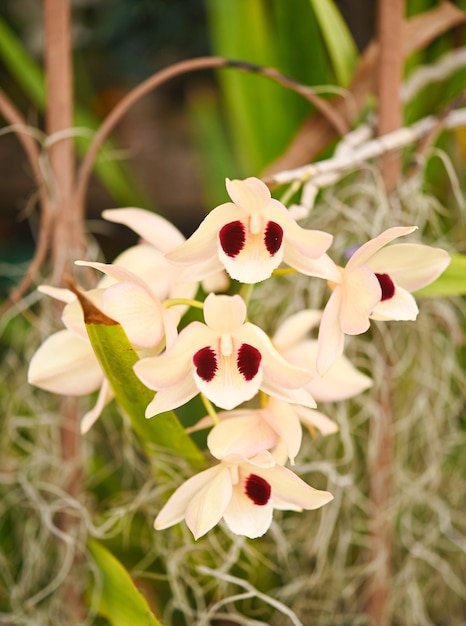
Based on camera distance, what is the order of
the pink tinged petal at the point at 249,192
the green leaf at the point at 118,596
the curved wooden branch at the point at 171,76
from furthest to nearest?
the curved wooden branch at the point at 171,76
the green leaf at the point at 118,596
the pink tinged petal at the point at 249,192

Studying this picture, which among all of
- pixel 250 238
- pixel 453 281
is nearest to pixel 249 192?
pixel 250 238

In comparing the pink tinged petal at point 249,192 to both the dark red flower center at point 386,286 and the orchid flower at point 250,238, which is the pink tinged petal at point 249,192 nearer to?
the orchid flower at point 250,238

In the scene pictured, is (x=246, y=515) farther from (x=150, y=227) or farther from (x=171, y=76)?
(x=171, y=76)

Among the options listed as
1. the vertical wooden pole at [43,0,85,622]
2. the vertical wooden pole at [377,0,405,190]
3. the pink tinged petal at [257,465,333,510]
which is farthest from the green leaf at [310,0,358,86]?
the pink tinged petal at [257,465,333,510]

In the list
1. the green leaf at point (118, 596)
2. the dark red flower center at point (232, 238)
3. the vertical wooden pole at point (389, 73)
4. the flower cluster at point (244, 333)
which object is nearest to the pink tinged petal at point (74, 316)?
the flower cluster at point (244, 333)

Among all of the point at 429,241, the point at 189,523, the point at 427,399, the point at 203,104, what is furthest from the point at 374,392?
the point at 203,104

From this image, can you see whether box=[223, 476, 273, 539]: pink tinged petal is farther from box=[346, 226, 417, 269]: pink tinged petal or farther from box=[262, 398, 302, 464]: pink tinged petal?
box=[346, 226, 417, 269]: pink tinged petal

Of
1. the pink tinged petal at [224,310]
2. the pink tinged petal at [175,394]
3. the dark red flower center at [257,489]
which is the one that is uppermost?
the pink tinged petal at [224,310]
